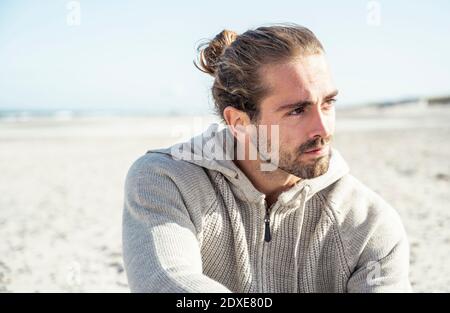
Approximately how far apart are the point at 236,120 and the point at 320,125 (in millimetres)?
599

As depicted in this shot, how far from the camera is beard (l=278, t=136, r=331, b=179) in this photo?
251 cm

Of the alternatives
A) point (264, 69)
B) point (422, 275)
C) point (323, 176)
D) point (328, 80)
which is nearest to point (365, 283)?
point (323, 176)

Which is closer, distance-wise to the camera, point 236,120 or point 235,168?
point 235,168

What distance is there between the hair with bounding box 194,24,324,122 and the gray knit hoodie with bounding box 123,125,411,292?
415 mm

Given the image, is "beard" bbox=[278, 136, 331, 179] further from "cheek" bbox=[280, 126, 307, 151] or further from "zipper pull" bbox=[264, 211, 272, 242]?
"zipper pull" bbox=[264, 211, 272, 242]

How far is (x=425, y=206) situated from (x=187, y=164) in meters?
4.97

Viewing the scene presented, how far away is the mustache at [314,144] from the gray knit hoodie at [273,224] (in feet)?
0.57

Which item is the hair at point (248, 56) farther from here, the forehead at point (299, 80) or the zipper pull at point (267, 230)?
the zipper pull at point (267, 230)

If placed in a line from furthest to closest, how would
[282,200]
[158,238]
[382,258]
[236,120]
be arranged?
[236,120] → [282,200] → [382,258] → [158,238]

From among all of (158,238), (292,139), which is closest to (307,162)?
(292,139)

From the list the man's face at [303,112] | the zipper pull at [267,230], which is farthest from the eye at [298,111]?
the zipper pull at [267,230]

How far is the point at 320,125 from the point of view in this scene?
8.22ft

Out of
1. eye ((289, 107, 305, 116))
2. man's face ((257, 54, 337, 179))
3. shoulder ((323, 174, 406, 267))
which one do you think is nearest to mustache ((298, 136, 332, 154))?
man's face ((257, 54, 337, 179))

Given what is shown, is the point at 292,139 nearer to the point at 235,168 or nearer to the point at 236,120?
the point at 235,168
